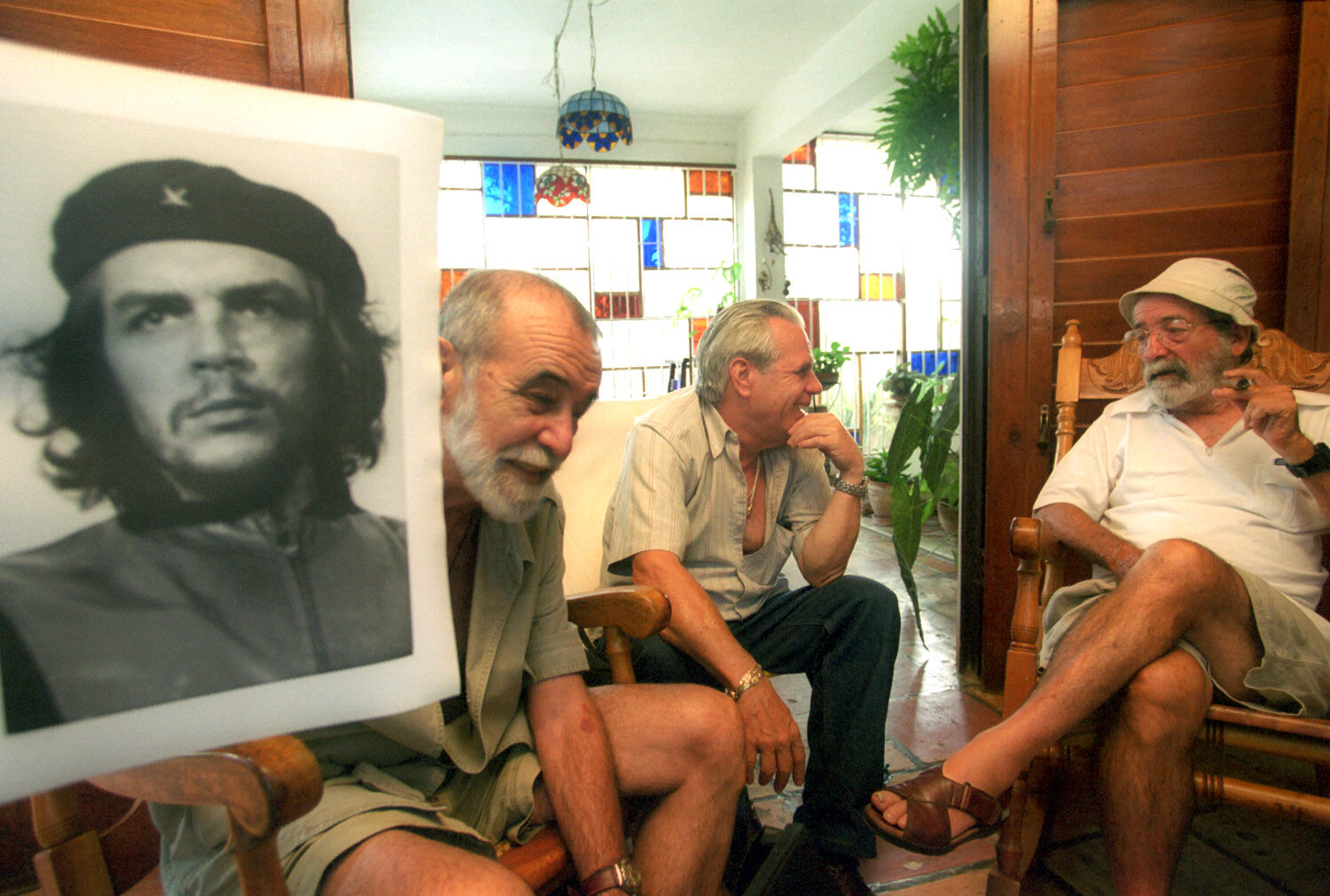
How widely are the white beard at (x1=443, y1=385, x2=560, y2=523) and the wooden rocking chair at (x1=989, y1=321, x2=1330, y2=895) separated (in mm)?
1040

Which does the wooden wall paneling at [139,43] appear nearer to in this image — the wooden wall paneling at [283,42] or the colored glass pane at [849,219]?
the wooden wall paneling at [283,42]

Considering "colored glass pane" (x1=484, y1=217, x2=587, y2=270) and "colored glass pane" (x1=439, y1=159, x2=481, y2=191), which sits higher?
"colored glass pane" (x1=439, y1=159, x2=481, y2=191)

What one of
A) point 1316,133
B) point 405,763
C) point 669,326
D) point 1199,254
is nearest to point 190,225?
point 405,763

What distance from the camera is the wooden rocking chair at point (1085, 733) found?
114cm

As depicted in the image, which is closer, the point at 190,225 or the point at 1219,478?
the point at 190,225

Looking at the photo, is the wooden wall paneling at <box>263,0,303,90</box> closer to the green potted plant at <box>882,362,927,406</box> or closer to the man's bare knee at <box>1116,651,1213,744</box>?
the man's bare knee at <box>1116,651,1213,744</box>

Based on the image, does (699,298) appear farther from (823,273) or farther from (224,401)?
(224,401)

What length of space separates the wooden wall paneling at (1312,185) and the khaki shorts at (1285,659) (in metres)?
0.91

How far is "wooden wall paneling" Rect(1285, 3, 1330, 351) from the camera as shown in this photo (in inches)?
68.5

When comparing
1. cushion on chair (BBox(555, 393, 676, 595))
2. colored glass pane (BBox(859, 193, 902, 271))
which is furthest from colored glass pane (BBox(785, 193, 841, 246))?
cushion on chair (BBox(555, 393, 676, 595))

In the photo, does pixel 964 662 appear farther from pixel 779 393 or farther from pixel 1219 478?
pixel 779 393

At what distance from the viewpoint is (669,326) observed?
6695mm

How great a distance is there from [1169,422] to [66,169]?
6.03 ft

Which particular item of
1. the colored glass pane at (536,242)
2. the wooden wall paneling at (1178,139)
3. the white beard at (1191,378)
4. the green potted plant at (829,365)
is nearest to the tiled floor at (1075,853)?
the white beard at (1191,378)
